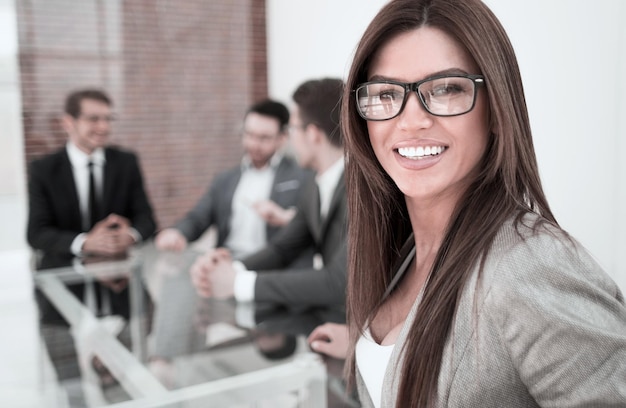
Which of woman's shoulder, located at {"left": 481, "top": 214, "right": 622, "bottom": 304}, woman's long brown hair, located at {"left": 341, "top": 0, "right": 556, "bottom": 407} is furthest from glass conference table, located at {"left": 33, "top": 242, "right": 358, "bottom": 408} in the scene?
woman's shoulder, located at {"left": 481, "top": 214, "right": 622, "bottom": 304}

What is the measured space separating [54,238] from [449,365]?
296 centimetres

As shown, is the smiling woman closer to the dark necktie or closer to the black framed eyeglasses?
the black framed eyeglasses

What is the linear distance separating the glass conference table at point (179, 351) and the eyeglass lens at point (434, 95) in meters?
0.74

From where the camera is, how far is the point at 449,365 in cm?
79

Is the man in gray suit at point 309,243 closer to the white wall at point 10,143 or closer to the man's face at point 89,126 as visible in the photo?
the man's face at point 89,126

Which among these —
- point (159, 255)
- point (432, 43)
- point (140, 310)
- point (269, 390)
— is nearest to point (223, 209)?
point (159, 255)

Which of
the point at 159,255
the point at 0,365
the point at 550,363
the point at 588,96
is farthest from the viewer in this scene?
the point at 159,255

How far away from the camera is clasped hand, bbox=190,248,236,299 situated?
2111mm

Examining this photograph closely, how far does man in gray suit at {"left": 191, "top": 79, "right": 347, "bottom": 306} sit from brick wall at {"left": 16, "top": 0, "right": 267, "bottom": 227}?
9.23 ft

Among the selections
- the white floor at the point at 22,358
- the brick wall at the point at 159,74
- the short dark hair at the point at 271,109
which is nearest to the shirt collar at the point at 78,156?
the short dark hair at the point at 271,109

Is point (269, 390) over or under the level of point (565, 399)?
under

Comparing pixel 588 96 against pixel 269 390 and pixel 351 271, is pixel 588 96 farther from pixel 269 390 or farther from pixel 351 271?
pixel 269 390

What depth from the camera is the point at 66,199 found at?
3.57m

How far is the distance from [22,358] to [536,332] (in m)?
1.42
